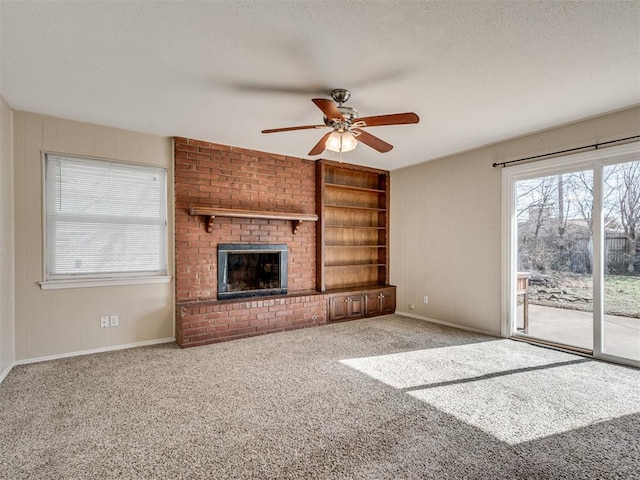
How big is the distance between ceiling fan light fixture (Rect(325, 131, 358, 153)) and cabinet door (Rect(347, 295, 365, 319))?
280 centimetres

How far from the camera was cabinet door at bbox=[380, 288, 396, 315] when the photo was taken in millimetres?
5602

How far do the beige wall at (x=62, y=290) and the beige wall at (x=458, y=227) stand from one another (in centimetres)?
379

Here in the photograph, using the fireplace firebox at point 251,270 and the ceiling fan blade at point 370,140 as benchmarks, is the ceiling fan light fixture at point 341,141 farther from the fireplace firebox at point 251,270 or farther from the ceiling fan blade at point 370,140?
the fireplace firebox at point 251,270

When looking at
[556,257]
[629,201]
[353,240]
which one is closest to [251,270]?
[353,240]

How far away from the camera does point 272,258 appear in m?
4.89

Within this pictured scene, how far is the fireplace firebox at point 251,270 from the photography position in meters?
4.45

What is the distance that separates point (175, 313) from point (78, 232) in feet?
4.58

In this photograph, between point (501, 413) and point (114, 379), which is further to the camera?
point (114, 379)

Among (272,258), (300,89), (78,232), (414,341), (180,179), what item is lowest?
(414,341)

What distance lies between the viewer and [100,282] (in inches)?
146

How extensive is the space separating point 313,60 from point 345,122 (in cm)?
55

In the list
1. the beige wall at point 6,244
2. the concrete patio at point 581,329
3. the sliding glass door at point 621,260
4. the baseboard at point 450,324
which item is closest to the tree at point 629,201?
the sliding glass door at point 621,260

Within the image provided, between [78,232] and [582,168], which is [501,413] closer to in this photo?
[582,168]

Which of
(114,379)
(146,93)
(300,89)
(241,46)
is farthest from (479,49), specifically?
(114,379)
